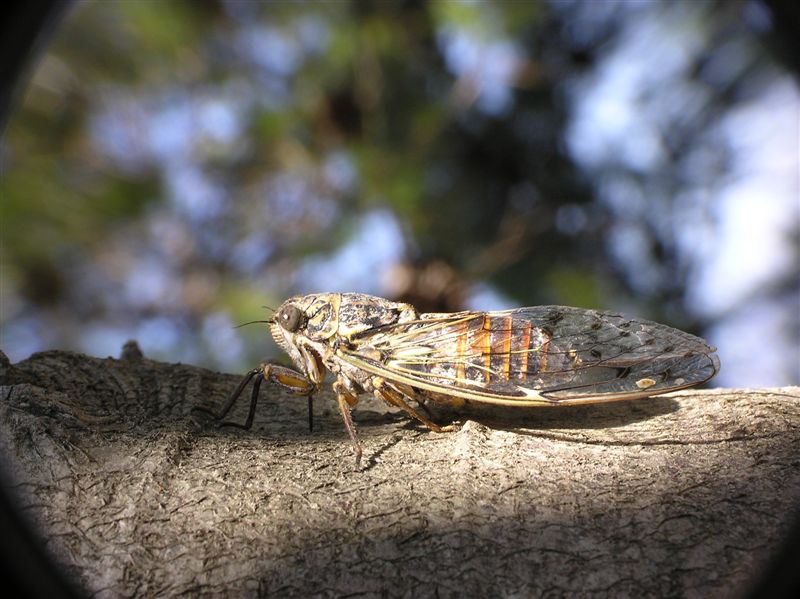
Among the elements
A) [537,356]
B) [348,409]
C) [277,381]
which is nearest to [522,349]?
[537,356]

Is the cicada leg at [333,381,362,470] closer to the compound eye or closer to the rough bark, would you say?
the rough bark

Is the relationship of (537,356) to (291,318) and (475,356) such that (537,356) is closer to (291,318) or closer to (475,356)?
(475,356)

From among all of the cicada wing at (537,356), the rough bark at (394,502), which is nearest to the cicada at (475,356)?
the cicada wing at (537,356)

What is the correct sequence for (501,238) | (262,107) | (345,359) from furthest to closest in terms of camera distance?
(501,238) → (262,107) → (345,359)

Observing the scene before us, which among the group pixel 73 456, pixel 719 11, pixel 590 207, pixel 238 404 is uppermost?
pixel 719 11

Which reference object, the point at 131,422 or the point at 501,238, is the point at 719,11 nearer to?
the point at 501,238

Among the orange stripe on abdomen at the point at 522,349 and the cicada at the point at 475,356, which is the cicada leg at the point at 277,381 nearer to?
the cicada at the point at 475,356

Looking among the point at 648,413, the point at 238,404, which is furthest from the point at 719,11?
the point at 238,404
